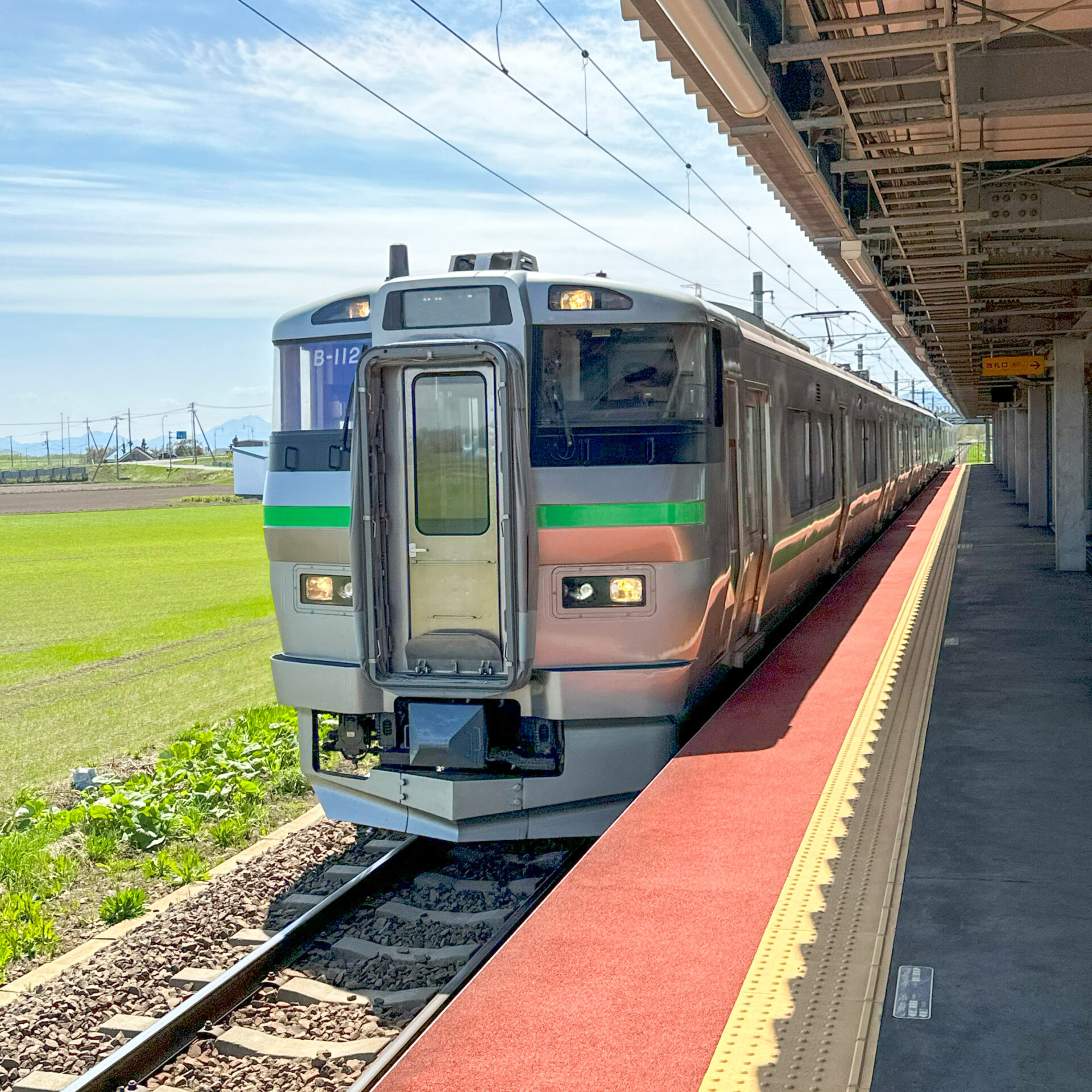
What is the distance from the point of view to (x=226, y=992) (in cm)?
541

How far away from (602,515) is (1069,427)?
12354 mm

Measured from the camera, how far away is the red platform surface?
3.51 meters

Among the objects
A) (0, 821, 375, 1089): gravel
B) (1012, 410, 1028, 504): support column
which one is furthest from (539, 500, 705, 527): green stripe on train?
(1012, 410, 1028, 504): support column

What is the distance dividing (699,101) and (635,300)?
3.56 ft

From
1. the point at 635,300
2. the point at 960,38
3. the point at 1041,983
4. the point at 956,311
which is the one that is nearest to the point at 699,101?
the point at 635,300

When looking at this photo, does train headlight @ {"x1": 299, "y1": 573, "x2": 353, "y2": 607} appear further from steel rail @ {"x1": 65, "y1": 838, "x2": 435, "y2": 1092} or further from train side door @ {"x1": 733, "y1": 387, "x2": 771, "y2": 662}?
train side door @ {"x1": 733, "y1": 387, "x2": 771, "y2": 662}

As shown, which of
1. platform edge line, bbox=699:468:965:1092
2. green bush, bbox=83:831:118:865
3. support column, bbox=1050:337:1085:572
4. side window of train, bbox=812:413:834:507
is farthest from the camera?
support column, bbox=1050:337:1085:572

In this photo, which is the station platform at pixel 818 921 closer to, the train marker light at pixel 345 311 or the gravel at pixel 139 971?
the gravel at pixel 139 971

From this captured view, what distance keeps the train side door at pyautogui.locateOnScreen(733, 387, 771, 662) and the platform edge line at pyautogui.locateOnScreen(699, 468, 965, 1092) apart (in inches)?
44.9

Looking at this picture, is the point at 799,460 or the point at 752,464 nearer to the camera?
the point at 752,464

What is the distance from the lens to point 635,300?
22.4 ft

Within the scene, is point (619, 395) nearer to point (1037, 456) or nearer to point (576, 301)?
point (576, 301)

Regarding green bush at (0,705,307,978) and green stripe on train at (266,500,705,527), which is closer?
green stripe on train at (266,500,705,527)

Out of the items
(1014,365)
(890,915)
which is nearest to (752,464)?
(890,915)
